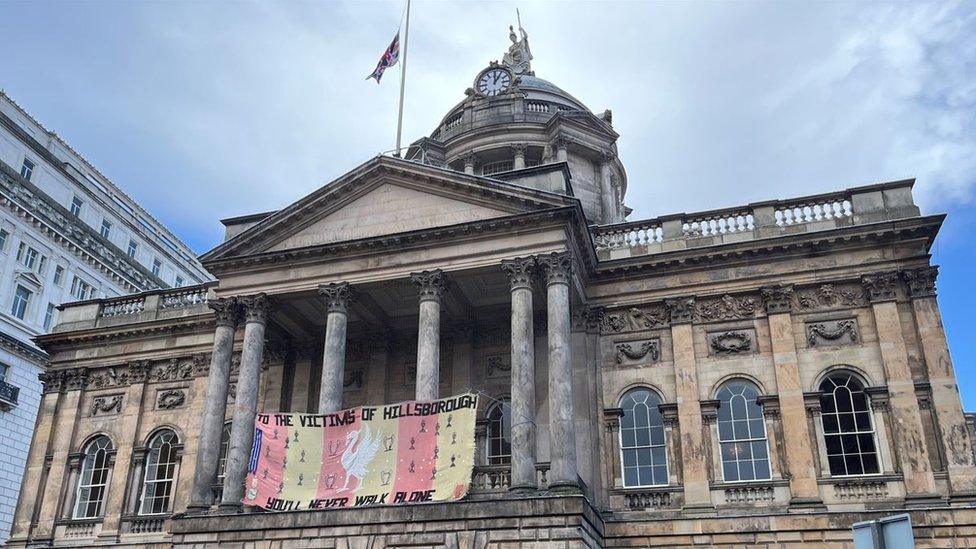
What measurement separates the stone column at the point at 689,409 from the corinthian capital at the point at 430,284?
248 inches

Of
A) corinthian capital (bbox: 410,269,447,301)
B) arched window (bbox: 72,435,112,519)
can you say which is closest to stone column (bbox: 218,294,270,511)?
corinthian capital (bbox: 410,269,447,301)

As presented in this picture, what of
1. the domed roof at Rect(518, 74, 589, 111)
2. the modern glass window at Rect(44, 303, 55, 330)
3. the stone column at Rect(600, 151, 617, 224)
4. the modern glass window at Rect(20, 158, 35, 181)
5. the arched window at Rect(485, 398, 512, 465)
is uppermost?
the domed roof at Rect(518, 74, 589, 111)

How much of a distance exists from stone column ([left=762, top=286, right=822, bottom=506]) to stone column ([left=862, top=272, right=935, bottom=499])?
201 centimetres

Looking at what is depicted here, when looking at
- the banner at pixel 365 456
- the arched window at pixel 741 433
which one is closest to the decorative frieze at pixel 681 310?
the arched window at pixel 741 433

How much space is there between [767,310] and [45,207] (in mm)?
33934

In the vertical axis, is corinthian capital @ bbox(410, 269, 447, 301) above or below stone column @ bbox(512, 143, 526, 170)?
below

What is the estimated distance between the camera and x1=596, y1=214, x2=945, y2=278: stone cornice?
838 inches

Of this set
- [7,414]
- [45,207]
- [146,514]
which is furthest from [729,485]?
[45,207]

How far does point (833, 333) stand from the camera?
21.5 meters

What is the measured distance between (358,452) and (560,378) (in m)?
5.26

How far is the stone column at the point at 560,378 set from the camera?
60.9 feet

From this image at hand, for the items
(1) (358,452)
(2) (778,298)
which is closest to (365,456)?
(1) (358,452)

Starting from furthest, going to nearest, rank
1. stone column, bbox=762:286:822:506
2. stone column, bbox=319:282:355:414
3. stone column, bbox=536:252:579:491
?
1. stone column, bbox=319:282:355:414
2. stone column, bbox=762:286:822:506
3. stone column, bbox=536:252:579:491

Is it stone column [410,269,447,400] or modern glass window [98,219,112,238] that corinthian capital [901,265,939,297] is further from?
modern glass window [98,219,112,238]
